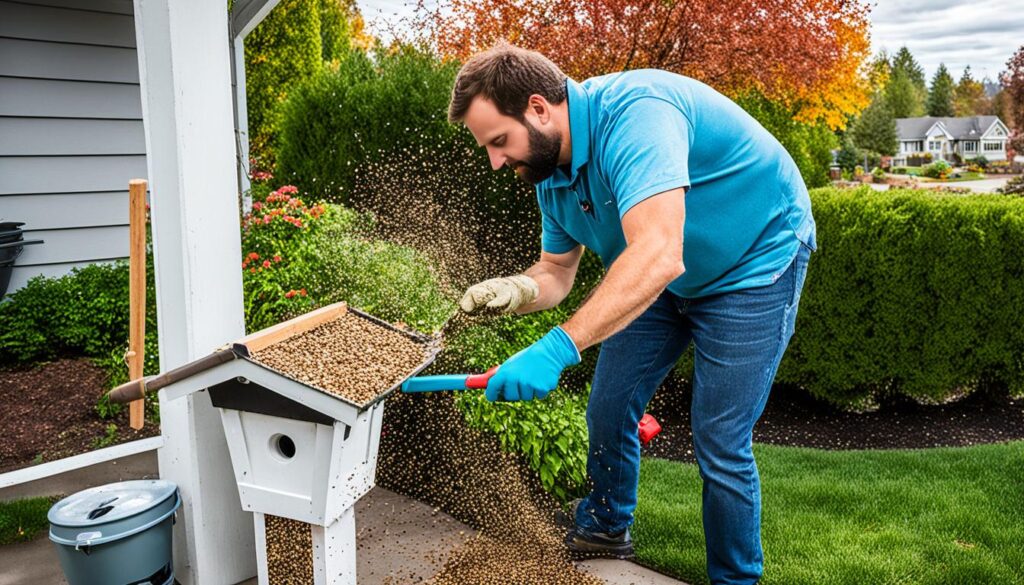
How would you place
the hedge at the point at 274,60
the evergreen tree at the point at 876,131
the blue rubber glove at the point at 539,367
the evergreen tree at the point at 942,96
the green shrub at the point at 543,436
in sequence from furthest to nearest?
the evergreen tree at the point at 942,96, the evergreen tree at the point at 876,131, the hedge at the point at 274,60, the green shrub at the point at 543,436, the blue rubber glove at the point at 539,367

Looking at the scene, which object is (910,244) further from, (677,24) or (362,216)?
(362,216)

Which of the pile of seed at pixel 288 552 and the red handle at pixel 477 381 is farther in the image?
the pile of seed at pixel 288 552

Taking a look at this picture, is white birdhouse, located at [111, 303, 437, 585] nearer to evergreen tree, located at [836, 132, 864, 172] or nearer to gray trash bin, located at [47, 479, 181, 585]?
gray trash bin, located at [47, 479, 181, 585]

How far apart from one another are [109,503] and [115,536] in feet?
0.46

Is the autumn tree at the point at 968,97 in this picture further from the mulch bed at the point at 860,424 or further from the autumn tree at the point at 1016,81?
the mulch bed at the point at 860,424

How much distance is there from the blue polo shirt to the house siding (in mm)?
3511

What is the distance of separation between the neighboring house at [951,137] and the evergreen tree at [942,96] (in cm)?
184

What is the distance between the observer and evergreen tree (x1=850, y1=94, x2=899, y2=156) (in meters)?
45.0

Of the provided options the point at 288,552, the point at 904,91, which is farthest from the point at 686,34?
the point at 904,91

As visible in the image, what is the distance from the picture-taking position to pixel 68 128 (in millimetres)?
4527

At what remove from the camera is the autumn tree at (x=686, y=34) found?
6035mm

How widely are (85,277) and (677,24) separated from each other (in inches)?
175

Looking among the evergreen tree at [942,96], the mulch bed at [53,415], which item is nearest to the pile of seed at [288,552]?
the mulch bed at [53,415]

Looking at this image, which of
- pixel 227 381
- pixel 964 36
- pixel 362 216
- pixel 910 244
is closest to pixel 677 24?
pixel 910 244
